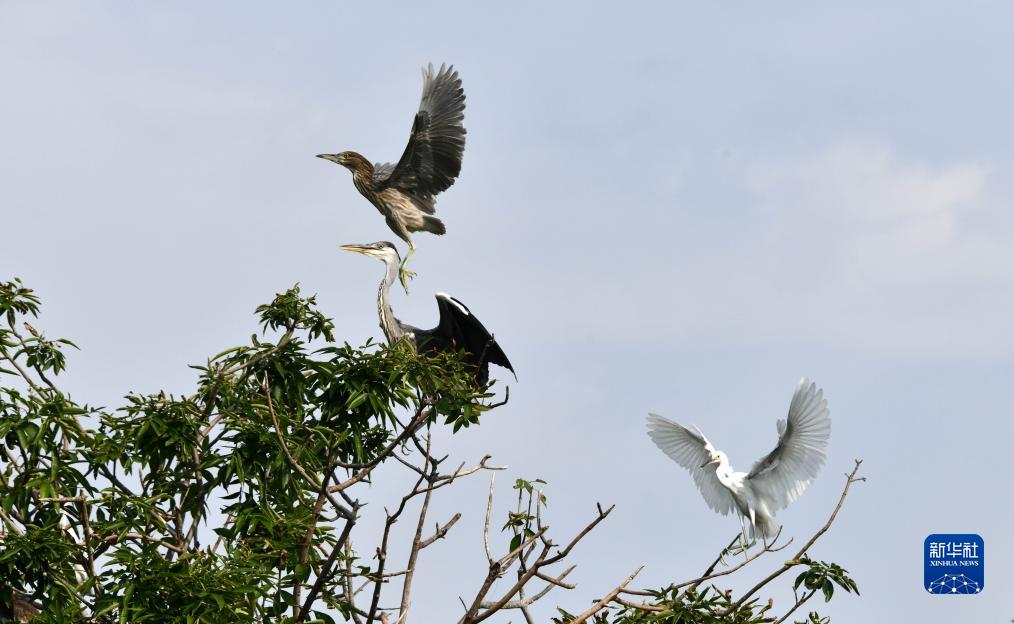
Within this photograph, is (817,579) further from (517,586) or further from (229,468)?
(229,468)

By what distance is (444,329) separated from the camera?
8.95 m

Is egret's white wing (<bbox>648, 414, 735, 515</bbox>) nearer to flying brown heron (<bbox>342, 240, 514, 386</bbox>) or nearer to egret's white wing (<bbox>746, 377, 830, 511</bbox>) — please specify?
egret's white wing (<bbox>746, 377, 830, 511</bbox>)

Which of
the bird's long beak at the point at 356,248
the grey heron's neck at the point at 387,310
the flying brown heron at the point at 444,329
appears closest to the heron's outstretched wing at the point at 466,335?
the flying brown heron at the point at 444,329

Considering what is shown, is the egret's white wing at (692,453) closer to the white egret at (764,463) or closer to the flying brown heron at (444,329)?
the white egret at (764,463)

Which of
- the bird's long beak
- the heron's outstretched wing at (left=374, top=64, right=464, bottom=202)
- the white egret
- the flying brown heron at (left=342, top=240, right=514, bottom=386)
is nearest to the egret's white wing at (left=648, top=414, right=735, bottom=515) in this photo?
the white egret

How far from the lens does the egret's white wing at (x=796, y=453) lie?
10.2 metres

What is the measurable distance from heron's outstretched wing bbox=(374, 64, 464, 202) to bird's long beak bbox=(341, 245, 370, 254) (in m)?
0.70

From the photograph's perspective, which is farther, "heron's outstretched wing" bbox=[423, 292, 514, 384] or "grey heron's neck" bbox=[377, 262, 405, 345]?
"grey heron's neck" bbox=[377, 262, 405, 345]

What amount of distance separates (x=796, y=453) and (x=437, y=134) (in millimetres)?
4185

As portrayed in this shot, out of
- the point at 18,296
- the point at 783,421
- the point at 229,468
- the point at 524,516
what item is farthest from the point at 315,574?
the point at 783,421

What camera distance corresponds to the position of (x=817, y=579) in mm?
7094

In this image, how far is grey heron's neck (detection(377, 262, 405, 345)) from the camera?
894 cm

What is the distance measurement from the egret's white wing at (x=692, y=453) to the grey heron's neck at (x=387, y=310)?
3.16m

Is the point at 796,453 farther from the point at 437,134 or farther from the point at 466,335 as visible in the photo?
the point at 437,134
